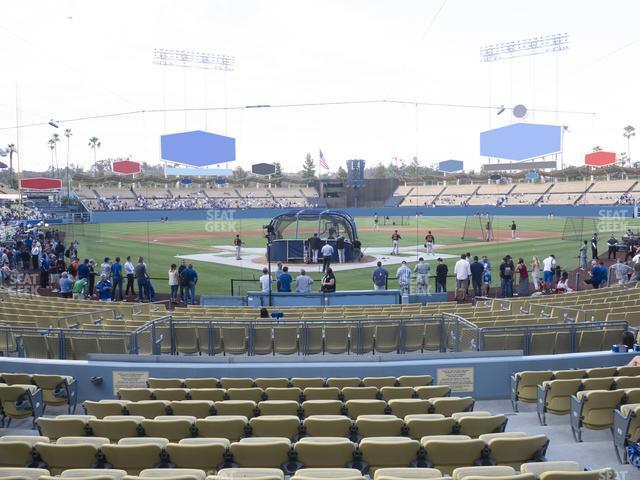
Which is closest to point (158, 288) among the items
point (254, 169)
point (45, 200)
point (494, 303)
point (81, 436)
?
point (494, 303)

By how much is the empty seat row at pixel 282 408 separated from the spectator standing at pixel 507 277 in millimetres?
14700

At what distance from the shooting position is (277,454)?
523cm

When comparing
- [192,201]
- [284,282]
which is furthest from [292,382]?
[192,201]

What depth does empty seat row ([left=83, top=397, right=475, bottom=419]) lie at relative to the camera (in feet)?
21.9

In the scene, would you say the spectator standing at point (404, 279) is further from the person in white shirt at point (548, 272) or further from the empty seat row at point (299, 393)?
the empty seat row at point (299, 393)

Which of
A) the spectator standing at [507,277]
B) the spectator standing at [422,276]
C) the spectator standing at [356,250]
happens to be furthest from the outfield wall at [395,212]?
the spectator standing at [422,276]

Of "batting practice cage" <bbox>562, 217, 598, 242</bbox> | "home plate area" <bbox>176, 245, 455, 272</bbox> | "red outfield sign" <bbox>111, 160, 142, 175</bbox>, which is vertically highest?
"red outfield sign" <bbox>111, 160, 142, 175</bbox>

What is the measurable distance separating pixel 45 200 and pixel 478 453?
64.2 meters

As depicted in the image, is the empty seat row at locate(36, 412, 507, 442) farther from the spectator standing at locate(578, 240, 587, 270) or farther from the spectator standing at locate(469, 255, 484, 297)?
the spectator standing at locate(578, 240, 587, 270)

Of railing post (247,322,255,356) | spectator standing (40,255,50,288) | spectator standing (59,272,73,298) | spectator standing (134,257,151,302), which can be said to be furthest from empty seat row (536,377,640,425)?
spectator standing (40,255,50,288)

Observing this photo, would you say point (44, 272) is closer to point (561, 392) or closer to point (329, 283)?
point (329, 283)

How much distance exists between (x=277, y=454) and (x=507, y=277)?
1704 centimetres

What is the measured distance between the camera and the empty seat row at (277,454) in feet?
17.0

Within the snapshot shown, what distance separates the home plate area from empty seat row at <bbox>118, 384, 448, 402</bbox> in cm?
1963
